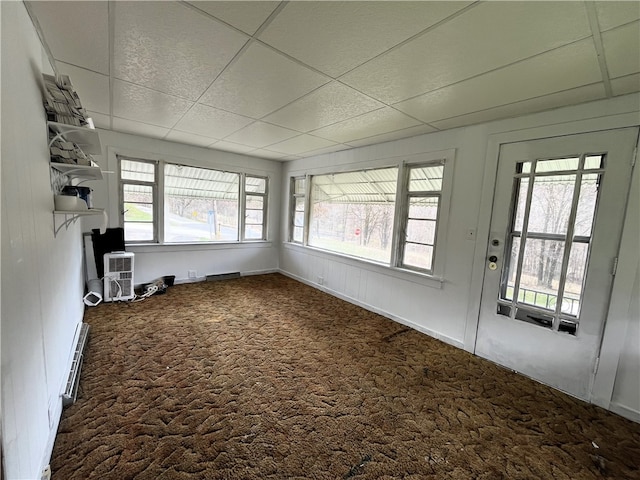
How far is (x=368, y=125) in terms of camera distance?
3.12m

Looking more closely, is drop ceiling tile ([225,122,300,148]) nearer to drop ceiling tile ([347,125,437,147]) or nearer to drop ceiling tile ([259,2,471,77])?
drop ceiling tile ([347,125,437,147])

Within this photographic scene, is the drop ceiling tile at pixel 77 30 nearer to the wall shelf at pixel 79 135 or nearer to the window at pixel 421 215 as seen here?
the wall shelf at pixel 79 135

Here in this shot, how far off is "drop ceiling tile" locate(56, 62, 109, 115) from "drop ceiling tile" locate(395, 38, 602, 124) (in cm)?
263

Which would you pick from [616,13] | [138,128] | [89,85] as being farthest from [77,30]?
[616,13]

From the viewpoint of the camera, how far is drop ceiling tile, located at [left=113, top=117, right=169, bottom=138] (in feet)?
11.5

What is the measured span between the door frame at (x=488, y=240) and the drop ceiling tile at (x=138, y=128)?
4.12 meters

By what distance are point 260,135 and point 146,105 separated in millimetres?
1352

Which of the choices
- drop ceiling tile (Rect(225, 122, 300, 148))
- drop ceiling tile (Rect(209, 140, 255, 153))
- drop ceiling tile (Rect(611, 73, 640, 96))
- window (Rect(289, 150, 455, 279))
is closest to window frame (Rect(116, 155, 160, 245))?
drop ceiling tile (Rect(209, 140, 255, 153))

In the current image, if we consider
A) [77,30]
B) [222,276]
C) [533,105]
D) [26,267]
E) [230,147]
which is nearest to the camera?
[26,267]

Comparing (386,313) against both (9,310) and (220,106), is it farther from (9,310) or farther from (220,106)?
(9,310)

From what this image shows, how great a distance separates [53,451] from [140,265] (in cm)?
329

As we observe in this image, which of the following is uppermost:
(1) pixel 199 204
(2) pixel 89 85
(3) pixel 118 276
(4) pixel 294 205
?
(2) pixel 89 85

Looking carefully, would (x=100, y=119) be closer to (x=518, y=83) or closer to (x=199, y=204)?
(x=199, y=204)

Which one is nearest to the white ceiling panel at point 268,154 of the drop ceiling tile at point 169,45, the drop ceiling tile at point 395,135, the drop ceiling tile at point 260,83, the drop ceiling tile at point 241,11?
the drop ceiling tile at point 395,135
